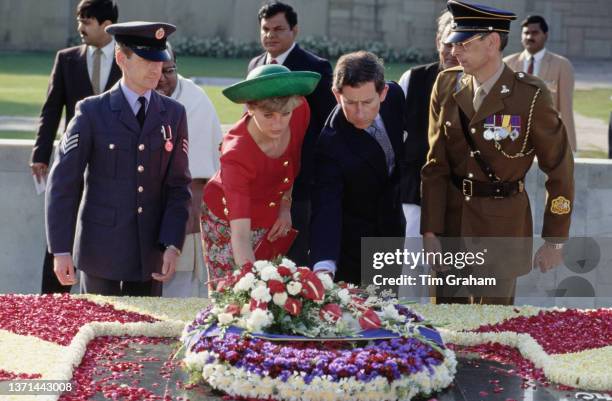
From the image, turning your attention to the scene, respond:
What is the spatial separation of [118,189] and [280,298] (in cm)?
157

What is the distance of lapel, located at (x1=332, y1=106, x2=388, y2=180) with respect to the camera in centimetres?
561

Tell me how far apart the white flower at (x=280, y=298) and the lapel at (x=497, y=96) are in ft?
5.93

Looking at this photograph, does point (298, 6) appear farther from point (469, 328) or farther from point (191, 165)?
point (469, 328)

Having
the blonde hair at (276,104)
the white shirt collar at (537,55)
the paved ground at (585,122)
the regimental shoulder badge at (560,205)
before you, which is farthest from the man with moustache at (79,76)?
the paved ground at (585,122)

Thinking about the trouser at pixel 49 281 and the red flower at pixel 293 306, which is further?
the trouser at pixel 49 281

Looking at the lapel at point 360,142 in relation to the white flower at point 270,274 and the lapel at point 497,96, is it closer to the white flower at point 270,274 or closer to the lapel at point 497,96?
the lapel at point 497,96

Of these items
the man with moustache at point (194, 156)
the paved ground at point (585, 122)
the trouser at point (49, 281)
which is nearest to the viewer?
the man with moustache at point (194, 156)

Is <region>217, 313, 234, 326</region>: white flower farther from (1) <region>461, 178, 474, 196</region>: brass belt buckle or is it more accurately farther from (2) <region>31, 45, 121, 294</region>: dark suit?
(2) <region>31, 45, 121, 294</region>: dark suit

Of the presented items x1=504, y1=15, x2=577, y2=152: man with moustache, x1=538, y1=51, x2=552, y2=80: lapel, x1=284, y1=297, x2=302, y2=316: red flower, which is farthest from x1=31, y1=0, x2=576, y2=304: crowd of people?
x1=538, y1=51, x2=552, y2=80: lapel

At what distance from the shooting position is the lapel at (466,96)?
19.8 feet

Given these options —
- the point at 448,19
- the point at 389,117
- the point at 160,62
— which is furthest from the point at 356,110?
the point at 448,19

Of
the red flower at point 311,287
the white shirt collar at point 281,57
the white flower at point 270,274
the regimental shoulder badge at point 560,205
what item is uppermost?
the white shirt collar at point 281,57

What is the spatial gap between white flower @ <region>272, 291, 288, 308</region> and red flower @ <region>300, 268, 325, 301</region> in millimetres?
86

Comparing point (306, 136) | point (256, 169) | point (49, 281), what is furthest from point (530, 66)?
point (256, 169)
